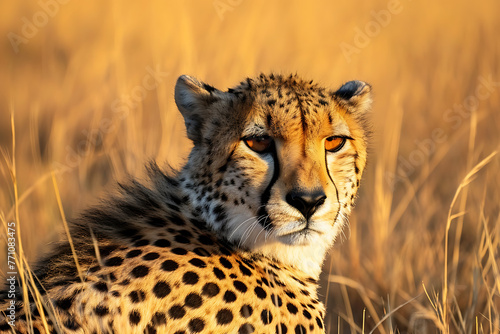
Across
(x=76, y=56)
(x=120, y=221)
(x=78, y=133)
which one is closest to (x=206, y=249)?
(x=120, y=221)

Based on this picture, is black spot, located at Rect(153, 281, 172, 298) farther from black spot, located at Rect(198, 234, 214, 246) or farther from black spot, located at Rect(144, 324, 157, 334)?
black spot, located at Rect(198, 234, 214, 246)

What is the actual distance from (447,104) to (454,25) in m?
1.92

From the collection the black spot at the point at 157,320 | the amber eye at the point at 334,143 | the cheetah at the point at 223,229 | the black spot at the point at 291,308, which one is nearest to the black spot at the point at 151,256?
the cheetah at the point at 223,229

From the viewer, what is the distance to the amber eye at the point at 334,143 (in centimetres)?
288

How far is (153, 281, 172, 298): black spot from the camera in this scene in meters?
2.39

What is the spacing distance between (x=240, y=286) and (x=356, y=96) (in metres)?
1.17

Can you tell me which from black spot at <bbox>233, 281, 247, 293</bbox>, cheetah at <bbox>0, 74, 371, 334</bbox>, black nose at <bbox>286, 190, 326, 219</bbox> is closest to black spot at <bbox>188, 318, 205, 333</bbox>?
cheetah at <bbox>0, 74, 371, 334</bbox>

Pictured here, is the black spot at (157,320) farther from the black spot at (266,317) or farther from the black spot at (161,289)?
the black spot at (266,317)

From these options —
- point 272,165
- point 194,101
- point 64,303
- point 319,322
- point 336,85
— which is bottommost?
point 319,322

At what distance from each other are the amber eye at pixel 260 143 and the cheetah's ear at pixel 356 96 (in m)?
0.59

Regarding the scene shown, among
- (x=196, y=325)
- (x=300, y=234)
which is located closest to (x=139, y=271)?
(x=196, y=325)

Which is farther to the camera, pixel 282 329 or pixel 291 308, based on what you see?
pixel 291 308

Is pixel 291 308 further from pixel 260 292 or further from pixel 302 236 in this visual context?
pixel 302 236

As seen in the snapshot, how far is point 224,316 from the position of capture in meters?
2.45
